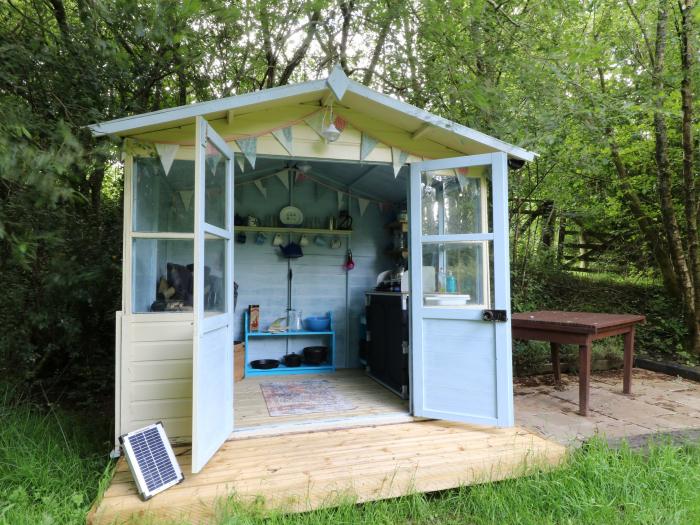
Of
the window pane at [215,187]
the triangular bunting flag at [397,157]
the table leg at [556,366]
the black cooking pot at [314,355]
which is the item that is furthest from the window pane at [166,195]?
the table leg at [556,366]

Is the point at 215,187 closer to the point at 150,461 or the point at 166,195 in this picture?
the point at 166,195

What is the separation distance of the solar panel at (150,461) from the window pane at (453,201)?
2251 mm

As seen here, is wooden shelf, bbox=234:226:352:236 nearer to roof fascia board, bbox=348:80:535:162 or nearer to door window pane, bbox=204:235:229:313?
door window pane, bbox=204:235:229:313

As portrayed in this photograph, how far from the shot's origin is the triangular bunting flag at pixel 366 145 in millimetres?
3240

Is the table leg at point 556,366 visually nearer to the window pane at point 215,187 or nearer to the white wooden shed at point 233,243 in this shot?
the white wooden shed at point 233,243

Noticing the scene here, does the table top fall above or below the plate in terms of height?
below

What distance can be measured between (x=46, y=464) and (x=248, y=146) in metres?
2.37

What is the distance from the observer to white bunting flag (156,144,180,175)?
2.82 meters

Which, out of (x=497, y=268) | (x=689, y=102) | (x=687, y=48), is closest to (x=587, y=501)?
(x=497, y=268)

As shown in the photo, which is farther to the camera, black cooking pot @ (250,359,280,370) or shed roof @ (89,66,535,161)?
black cooking pot @ (250,359,280,370)

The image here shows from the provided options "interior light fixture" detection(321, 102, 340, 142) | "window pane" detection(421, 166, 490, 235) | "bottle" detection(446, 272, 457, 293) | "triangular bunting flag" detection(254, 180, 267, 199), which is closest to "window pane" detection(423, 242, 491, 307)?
"bottle" detection(446, 272, 457, 293)

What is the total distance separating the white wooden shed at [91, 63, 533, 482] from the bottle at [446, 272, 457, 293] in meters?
0.04

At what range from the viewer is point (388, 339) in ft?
13.7

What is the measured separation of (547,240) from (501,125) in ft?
12.5
